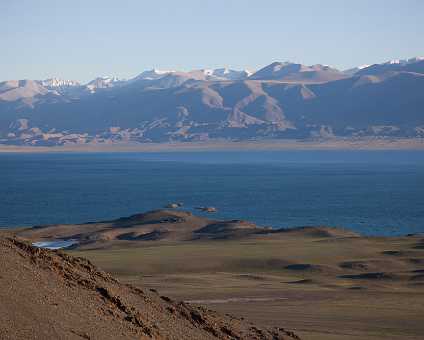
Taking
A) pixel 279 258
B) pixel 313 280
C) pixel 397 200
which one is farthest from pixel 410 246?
pixel 397 200

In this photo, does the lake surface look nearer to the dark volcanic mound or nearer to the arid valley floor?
the arid valley floor

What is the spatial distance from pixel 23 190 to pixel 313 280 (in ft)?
315

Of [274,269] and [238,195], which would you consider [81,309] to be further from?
[238,195]

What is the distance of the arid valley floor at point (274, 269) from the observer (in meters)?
29.4

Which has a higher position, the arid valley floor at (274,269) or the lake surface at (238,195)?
the arid valley floor at (274,269)

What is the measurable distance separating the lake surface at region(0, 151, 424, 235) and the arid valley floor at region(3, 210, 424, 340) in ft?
55.9

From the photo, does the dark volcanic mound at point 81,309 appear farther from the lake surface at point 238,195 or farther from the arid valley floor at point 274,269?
the lake surface at point 238,195

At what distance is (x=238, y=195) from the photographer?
12369 cm

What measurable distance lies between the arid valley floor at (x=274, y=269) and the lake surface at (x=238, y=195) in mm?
17026

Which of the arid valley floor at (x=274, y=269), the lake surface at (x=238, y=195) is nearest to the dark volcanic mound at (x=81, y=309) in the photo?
the arid valley floor at (x=274, y=269)

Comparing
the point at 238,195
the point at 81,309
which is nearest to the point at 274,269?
the point at 81,309

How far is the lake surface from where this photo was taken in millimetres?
95444

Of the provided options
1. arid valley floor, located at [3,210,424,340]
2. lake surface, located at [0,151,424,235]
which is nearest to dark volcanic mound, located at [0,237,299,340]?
arid valley floor, located at [3,210,424,340]

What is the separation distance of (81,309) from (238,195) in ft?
345
